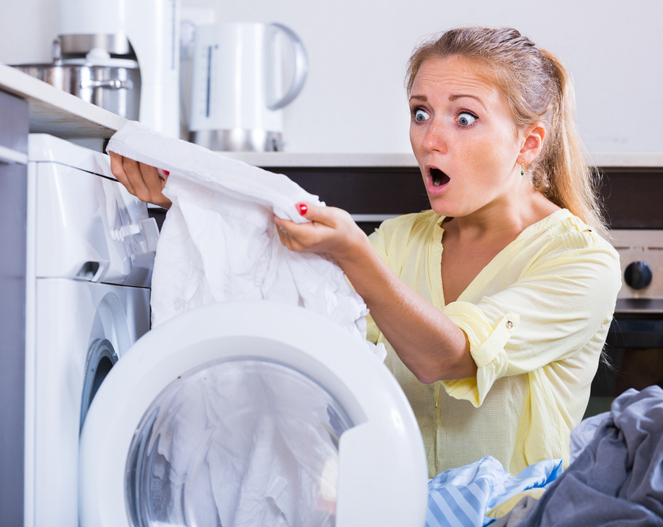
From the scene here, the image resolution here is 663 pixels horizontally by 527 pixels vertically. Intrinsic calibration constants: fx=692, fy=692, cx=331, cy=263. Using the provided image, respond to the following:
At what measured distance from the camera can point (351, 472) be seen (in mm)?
776

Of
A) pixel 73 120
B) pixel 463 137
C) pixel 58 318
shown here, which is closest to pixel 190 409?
pixel 58 318

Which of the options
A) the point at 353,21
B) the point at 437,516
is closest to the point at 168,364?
the point at 437,516

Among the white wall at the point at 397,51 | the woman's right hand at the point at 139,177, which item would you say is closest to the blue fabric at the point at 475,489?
the woman's right hand at the point at 139,177

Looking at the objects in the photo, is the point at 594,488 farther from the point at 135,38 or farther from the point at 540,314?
the point at 135,38

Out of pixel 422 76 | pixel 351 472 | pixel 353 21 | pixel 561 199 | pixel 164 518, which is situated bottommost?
pixel 164 518

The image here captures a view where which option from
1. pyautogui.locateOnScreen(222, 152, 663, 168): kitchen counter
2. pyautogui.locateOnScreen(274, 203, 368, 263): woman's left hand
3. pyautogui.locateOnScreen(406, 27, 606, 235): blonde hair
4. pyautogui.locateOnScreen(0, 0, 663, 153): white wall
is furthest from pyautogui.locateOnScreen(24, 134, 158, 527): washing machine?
pyautogui.locateOnScreen(0, 0, 663, 153): white wall

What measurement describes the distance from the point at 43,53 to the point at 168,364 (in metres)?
1.82

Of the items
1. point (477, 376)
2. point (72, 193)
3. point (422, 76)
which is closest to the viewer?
point (72, 193)

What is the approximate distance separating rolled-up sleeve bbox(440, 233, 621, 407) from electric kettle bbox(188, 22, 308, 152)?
44.6 inches

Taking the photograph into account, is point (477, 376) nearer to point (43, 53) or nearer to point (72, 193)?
point (72, 193)

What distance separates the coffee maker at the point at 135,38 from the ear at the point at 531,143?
1.05m

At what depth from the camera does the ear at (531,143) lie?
129cm

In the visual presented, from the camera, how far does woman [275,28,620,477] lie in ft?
3.32

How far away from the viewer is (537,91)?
128cm
